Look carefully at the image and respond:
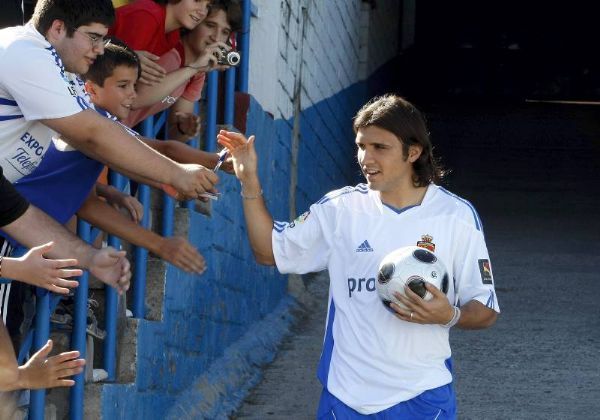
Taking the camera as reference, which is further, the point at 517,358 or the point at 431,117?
the point at 431,117

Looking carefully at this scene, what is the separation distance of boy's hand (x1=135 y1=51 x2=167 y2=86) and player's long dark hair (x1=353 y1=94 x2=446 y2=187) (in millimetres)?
995

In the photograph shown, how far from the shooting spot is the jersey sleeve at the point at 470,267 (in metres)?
4.64

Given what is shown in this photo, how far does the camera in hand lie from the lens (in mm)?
5559

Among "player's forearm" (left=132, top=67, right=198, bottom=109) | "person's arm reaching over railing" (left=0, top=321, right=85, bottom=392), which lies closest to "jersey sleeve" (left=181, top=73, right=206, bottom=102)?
"player's forearm" (left=132, top=67, right=198, bottom=109)

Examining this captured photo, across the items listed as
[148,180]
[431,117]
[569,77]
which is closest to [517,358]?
[148,180]

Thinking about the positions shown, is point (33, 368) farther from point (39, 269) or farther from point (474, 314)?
point (474, 314)

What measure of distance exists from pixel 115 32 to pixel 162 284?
1.12 metres

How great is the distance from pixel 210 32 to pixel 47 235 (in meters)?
2.06

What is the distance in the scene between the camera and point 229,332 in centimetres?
743

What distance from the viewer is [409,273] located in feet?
14.3

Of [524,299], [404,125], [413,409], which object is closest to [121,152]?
[404,125]

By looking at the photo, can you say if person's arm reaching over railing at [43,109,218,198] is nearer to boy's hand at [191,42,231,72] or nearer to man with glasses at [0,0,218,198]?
man with glasses at [0,0,218,198]

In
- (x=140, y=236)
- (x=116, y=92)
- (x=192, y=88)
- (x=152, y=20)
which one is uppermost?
(x=152, y=20)

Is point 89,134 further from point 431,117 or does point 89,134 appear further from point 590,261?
point 431,117
